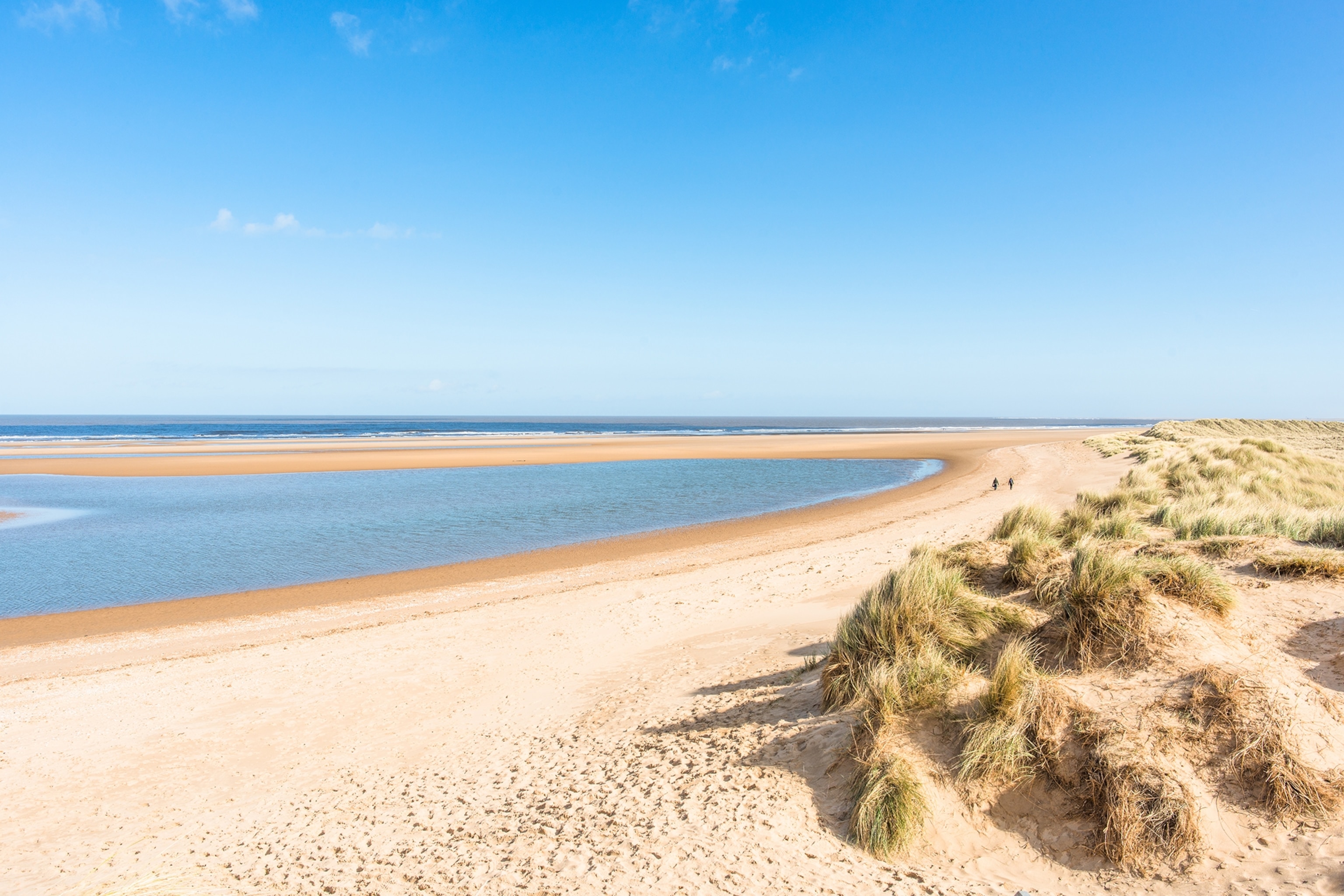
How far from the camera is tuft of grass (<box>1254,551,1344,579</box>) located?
6141 millimetres

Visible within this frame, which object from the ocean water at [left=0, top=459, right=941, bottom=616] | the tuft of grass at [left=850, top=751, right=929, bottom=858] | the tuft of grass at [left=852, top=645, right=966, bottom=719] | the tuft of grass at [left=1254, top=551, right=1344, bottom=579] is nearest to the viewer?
the tuft of grass at [left=850, top=751, right=929, bottom=858]

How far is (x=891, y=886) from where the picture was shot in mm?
3773

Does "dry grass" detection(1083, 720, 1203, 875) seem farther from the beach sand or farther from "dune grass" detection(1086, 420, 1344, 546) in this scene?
"dune grass" detection(1086, 420, 1344, 546)

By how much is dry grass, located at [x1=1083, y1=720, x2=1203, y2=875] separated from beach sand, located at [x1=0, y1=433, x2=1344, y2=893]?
143 mm

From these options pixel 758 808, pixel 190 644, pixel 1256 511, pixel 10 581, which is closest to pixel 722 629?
pixel 758 808

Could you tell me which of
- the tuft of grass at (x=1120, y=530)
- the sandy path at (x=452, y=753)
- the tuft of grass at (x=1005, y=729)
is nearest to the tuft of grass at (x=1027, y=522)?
the tuft of grass at (x=1120, y=530)

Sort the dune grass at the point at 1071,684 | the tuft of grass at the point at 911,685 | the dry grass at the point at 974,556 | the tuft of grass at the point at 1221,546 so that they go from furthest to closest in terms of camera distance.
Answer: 1. the dry grass at the point at 974,556
2. the tuft of grass at the point at 1221,546
3. the tuft of grass at the point at 911,685
4. the dune grass at the point at 1071,684

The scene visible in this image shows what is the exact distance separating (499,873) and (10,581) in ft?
49.7

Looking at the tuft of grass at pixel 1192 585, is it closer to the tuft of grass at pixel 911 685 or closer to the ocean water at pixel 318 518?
the tuft of grass at pixel 911 685

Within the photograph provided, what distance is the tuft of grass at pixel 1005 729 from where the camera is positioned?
A: 4379 millimetres

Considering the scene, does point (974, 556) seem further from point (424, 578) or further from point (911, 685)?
point (424, 578)

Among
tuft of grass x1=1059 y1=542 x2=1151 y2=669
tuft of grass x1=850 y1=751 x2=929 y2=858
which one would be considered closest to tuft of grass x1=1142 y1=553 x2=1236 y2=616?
tuft of grass x1=1059 y1=542 x2=1151 y2=669

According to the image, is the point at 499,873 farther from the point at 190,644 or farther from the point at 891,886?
the point at 190,644

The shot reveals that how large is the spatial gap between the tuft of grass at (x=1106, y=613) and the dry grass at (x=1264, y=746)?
1.63ft
